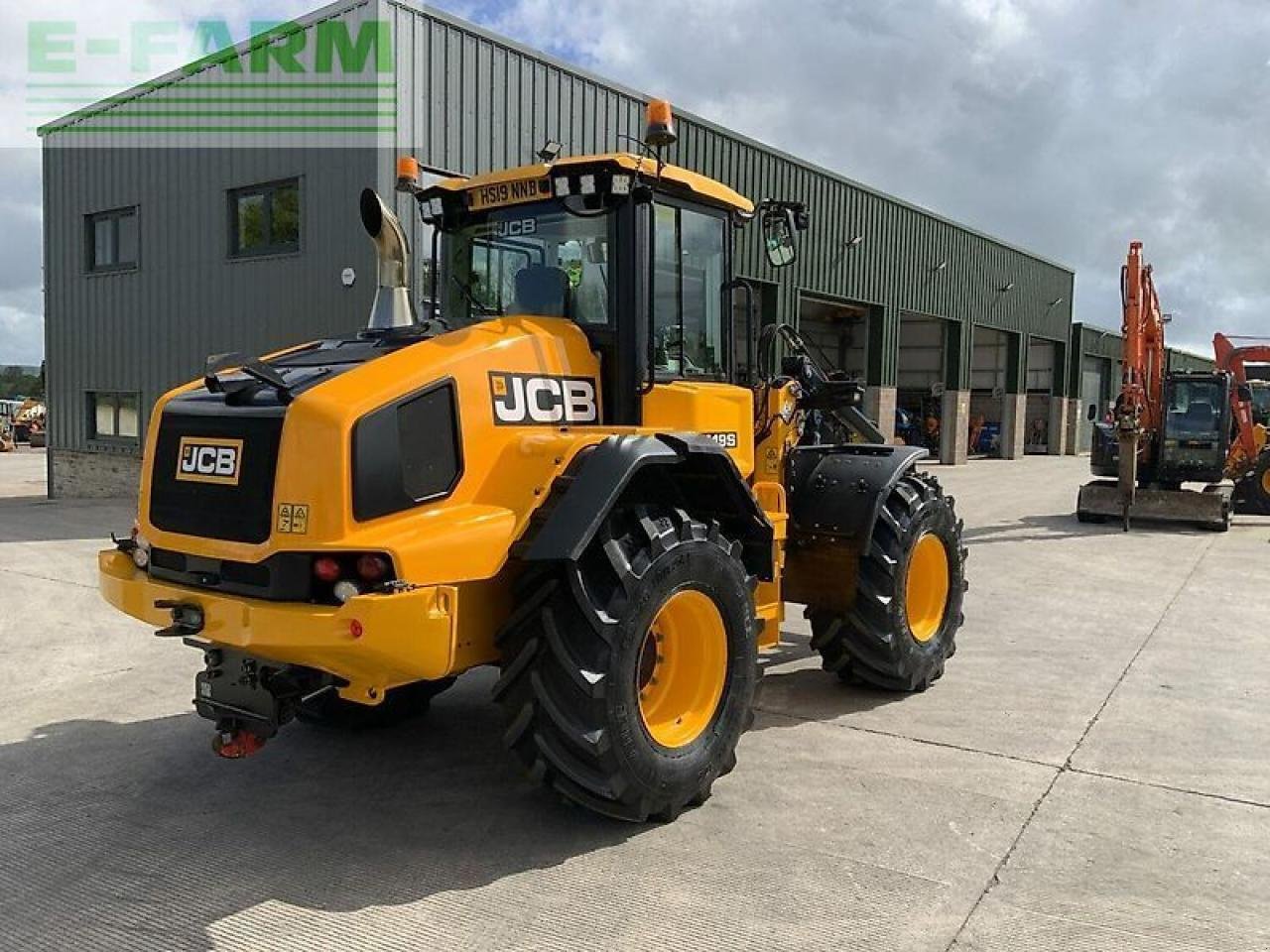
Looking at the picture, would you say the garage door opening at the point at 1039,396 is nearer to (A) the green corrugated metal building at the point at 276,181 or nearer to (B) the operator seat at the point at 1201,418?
(A) the green corrugated metal building at the point at 276,181

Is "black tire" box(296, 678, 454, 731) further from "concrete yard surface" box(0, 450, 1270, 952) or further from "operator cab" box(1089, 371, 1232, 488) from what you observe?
"operator cab" box(1089, 371, 1232, 488)

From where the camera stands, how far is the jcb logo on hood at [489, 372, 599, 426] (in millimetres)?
4031

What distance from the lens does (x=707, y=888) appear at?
3.59 m

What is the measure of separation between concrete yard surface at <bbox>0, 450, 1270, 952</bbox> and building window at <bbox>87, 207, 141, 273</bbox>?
1101 centimetres

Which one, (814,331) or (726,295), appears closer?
(726,295)

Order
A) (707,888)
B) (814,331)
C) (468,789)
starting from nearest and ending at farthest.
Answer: (707,888), (468,789), (814,331)

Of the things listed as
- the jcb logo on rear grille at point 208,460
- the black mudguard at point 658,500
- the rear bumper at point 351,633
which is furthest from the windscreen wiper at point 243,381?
Result: the black mudguard at point 658,500

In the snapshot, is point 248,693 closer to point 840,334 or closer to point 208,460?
point 208,460

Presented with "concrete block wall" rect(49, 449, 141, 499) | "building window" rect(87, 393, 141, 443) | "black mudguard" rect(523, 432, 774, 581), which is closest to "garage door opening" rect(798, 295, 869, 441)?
"building window" rect(87, 393, 141, 443)

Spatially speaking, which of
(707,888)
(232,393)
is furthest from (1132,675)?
(232,393)

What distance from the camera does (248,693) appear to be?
3834 mm

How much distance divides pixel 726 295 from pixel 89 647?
5011 mm

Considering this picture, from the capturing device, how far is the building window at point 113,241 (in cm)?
1611

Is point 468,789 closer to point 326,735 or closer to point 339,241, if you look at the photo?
point 326,735
